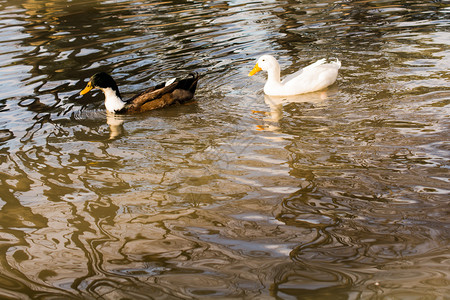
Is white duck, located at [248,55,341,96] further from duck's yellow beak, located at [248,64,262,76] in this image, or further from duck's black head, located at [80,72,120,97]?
duck's black head, located at [80,72,120,97]

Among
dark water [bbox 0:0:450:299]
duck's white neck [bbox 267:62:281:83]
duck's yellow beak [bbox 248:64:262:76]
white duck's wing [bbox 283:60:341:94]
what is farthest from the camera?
duck's yellow beak [bbox 248:64:262:76]

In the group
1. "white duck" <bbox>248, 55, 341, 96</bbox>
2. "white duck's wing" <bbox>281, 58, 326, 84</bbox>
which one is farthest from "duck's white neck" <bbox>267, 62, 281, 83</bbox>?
"white duck's wing" <bbox>281, 58, 326, 84</bbox>

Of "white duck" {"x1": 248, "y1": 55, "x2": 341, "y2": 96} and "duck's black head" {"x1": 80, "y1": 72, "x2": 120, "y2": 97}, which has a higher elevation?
"duck's black head" {"x1": 80, "y1": 72, "x2": 120, "y2": 97}

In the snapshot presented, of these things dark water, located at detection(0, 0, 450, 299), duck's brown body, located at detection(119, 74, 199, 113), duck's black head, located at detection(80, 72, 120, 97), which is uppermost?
duck's black head, located at detection(80, 72, 120, 97)

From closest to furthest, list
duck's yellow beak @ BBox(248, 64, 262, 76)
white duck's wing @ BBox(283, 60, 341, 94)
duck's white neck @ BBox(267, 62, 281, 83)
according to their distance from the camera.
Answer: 1. white duck's wing @ BBox(283, 60, 341, 94)
2. duck's white neck @ BBox(267, 62, 281, 83)
3. duck's yellow beak @ BBox(248, 64, 262, 76)

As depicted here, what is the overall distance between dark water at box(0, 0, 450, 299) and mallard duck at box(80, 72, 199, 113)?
0.20 meters

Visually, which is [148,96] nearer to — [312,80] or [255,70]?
[255,70]

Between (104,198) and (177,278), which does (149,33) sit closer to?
(104,198)

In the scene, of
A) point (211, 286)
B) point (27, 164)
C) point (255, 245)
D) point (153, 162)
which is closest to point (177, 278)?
point (211, 286)

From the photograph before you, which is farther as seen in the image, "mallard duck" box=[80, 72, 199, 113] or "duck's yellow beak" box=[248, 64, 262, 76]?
"duck's yellow beak" box=[248, 64, 262, 76]

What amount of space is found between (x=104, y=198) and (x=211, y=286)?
2120 millimetres

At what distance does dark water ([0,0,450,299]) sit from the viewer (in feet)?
13.8

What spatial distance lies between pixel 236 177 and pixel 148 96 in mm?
3281

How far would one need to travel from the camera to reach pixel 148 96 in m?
8.74
